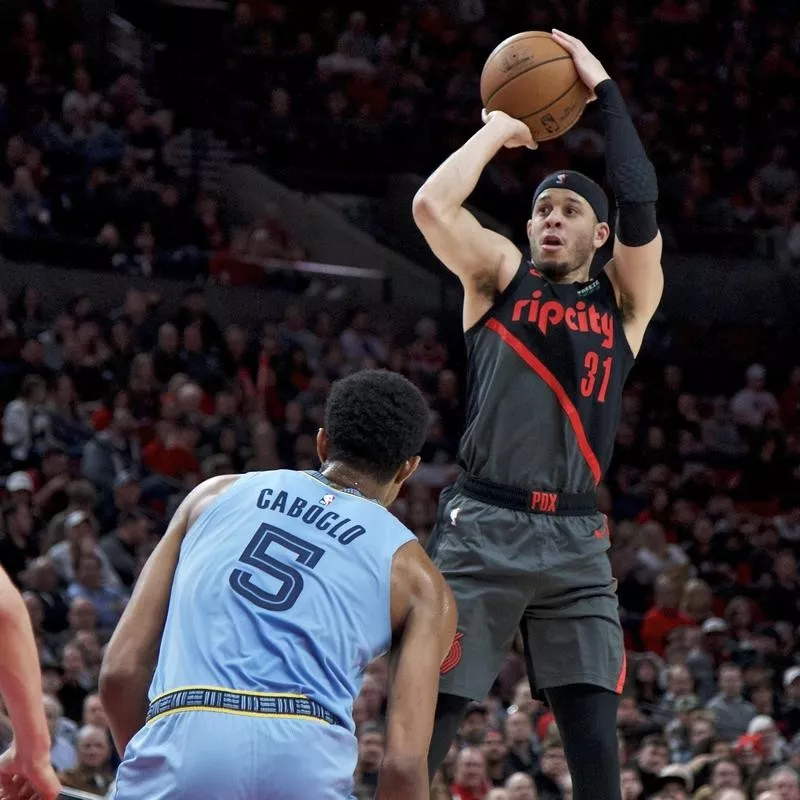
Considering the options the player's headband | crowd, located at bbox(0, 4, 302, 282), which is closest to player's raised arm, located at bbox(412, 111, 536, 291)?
the player's headband

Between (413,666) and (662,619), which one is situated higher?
(413,666)

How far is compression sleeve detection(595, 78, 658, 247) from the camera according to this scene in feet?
18.2

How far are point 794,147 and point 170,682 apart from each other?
18.4m

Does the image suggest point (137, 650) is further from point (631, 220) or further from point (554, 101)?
point (554, 101)

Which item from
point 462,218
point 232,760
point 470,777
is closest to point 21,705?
point 232,760

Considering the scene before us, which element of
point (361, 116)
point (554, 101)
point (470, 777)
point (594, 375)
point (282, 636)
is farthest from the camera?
point (361, 116)

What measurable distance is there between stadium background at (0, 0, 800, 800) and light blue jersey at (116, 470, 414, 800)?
5653 millimetres

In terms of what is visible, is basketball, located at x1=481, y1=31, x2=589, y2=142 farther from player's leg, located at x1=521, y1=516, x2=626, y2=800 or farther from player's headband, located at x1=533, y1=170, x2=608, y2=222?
player's leg, located at x1=521, y1=516, x2=626, y2=800

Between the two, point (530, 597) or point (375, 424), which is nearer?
point (375, 424)

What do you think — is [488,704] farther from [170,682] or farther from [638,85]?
[638,85]

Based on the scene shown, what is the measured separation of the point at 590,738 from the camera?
5.29 metres

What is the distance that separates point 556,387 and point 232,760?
2.15 m

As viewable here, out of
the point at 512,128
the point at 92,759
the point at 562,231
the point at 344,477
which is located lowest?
the point at 92,759

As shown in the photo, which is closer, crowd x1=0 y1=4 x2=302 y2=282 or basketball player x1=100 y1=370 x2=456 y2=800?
basketball player x1=100 y1=370 x2=456 y2=800
